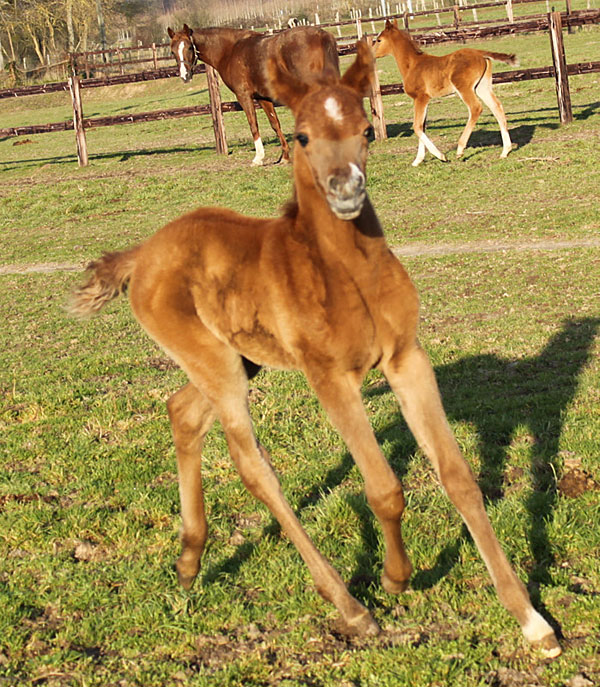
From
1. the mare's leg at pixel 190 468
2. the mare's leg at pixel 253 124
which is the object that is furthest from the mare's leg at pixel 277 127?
the mare's leg at pixel 190 468

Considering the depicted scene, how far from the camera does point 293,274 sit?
11.8 feet

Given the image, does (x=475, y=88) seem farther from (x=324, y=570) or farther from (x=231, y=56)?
(x=324, y=570)

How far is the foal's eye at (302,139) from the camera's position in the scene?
345cm

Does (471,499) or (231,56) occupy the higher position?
(231,56)

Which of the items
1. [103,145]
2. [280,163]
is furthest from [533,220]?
[103,145]

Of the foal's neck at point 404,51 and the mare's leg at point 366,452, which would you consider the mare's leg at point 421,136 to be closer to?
the foal's neck at point 404,51

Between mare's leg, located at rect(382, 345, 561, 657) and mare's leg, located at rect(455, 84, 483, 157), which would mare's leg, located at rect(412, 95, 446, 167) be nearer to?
mare's leg, located at rect(455, 84, 483, 157)

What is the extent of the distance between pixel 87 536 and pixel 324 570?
154 cm

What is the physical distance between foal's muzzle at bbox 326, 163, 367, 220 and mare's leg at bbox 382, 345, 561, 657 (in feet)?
2.18

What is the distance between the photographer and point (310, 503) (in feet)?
15.6

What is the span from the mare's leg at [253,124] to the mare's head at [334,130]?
555 inches

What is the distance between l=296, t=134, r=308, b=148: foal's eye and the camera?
3.45 metres

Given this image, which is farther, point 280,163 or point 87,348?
point 280,163

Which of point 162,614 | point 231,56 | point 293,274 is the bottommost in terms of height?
point 162,614
